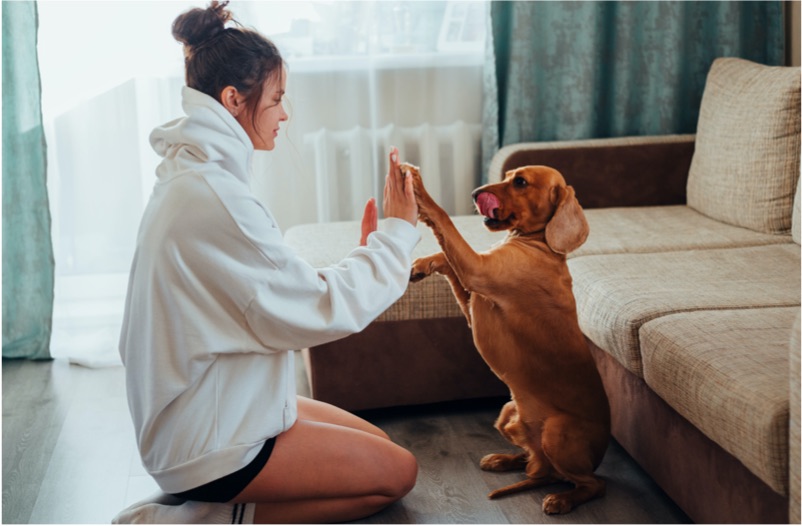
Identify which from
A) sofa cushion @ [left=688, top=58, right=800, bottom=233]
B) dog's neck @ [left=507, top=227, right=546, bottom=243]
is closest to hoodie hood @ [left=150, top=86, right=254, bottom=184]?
dog's neck @ [left=507, top=227, right=546, bottom=243]

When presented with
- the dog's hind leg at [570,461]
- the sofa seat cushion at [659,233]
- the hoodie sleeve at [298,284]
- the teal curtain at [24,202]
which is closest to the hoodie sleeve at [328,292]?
the hoodie sleeve at [298,284]

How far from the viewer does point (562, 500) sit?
1.99m

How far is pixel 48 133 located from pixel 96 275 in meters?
0.54

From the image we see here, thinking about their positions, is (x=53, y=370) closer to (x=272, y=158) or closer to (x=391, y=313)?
(x=272, y=158)

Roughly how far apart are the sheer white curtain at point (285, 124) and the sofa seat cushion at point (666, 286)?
3.80 feet

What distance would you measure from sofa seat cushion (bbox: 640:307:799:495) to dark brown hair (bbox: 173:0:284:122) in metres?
0.98

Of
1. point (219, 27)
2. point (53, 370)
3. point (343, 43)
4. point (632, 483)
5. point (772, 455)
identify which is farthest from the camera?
point (343, 43)

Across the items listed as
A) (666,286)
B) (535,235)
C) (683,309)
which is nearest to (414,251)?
(535,235)

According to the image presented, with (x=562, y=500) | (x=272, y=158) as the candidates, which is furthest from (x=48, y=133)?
(x=562, y=500)

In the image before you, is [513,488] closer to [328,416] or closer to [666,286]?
[328,416]

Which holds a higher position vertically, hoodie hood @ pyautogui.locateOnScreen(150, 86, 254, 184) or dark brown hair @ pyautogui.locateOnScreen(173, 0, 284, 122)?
dark brown hair @ pyautogui.locateOnScreen(173, 0, 284, 122)

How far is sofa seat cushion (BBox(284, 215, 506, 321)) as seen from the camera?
98.7 inches

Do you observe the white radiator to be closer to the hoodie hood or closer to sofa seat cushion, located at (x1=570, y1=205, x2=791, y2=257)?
sofa seat cushion, located at (x1=570, y1=205, x2=791, y2=257)

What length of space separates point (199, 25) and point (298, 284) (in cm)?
53
